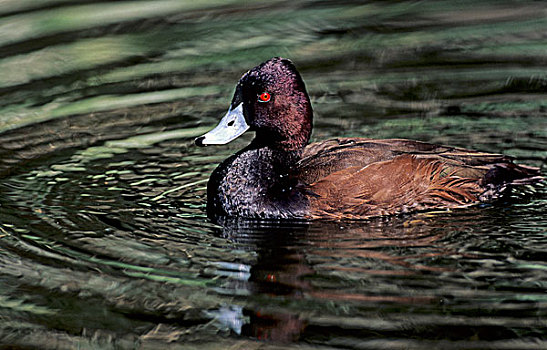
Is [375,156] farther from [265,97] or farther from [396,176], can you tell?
[265,97]

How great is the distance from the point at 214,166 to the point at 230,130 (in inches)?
38.3

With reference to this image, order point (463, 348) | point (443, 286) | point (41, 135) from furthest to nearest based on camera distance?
point (41, 135)
point (443, 286)
point (463, 348)

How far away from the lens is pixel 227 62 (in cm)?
1129

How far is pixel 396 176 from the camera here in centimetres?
749

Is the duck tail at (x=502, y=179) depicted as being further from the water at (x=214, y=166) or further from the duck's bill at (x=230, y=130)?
the duck's bill at (x=230, y=130)

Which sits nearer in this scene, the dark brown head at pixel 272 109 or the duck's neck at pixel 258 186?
the duck's neck at pixel 258 186

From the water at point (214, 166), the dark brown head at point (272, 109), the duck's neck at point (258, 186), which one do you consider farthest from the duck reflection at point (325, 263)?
the dark brown head at point (272, 109)

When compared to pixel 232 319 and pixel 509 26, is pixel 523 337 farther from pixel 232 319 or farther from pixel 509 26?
pixel 509 26

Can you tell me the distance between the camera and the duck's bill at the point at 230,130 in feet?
25.9

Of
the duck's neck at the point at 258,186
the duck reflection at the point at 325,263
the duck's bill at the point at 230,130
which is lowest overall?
the duck reflection at the point at 325,263

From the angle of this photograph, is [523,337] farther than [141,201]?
No

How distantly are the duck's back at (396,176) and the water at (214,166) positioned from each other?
16cm

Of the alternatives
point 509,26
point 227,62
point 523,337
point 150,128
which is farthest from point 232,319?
point 509,26

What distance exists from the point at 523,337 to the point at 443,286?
2.54ft
